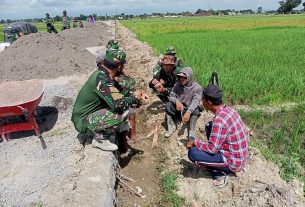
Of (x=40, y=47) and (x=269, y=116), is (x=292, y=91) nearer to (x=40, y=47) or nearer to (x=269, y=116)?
(x=269, y=116)

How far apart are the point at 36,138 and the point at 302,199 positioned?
3397mm

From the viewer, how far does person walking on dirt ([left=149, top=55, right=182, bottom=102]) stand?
16.2ft

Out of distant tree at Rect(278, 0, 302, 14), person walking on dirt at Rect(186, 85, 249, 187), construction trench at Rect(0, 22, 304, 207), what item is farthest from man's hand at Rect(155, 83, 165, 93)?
distant tree at Rect(278, 0, 302, 14)

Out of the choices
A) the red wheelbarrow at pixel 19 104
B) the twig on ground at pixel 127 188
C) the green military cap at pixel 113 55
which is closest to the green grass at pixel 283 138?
the twig on ground at pixel 127 188

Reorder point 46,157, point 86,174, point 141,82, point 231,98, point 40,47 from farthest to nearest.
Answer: point 40,47
point 141,82
point 231,98
point 46,157
point 86,174

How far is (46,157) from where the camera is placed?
3.95 metres

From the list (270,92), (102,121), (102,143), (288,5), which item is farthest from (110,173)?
(288,5)

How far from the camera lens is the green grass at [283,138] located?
3.58 meters

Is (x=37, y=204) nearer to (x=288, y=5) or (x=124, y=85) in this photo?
(x=124, y=85)

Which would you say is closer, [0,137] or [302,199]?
[302,199]

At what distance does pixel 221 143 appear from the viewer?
317 centimetres

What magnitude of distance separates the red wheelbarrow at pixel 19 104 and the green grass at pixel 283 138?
2929 mm

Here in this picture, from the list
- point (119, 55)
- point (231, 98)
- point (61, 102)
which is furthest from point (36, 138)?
point (231, 98)

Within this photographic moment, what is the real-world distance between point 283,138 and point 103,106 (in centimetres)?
243
